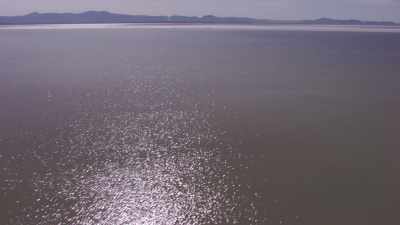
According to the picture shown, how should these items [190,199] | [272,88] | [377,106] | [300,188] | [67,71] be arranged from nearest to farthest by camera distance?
[190,199] → [300,188] → [377,106] → [272,88] → [67,71]

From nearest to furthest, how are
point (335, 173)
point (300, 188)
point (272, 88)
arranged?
1. point (300, 188)
2. point (335, 173)
3. point (272, 88)

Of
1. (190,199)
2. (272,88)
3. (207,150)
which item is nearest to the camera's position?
(190,199)

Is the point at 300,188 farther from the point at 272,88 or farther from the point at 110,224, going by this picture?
the point at 272,88

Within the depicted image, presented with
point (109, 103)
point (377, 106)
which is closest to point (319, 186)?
point (377, 106)

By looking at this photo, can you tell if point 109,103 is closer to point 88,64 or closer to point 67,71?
point 67,71

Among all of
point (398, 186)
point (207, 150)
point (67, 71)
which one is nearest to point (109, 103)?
point (207, 150)

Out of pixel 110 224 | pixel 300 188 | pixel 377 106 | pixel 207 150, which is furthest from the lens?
pixel 377 106

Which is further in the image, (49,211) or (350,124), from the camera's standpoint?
(350,124)
